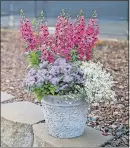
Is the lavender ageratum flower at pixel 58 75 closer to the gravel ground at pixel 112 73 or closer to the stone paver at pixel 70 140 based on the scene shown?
the stone paver at pixel 70 140

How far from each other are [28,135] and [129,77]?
1.77 m

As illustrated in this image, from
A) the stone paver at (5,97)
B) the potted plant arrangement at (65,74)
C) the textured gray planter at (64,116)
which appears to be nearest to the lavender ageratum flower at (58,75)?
the potted plant arrangement at (65,74)

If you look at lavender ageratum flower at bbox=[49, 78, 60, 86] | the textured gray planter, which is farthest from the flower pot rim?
lavender ageratum flower at bbox=[49, 78, 60, 86]

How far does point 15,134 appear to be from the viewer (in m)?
2.77

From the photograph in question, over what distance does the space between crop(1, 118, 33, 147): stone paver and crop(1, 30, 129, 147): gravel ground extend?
495mm

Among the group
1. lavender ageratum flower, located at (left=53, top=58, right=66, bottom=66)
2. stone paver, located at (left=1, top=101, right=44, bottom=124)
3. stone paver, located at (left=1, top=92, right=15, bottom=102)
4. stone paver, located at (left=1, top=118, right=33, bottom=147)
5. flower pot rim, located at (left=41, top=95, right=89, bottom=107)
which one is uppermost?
lavender ageratum flower, located at (left=53, top=58, right=66, bottom=66)

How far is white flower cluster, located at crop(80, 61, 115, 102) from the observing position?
2.21 meters

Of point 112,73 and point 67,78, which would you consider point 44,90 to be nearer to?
point 67,78

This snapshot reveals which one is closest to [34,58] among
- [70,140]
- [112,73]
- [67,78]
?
[67,78]

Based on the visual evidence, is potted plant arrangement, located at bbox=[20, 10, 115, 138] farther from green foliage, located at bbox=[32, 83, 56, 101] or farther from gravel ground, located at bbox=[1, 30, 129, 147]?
gravel ground, located at bbox=[1, 30, 129, 147]

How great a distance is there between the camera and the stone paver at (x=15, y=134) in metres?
2.64

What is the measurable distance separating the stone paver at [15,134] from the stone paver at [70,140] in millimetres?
115

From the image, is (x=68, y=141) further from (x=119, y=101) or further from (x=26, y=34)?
(x=119, y=101)

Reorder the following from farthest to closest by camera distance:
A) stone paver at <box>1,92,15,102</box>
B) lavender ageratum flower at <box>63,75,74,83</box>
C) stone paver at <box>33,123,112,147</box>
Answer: stone paver at <box>1,92,15,102</box> < stone paver at <box>33,123,112,147</box> < lavender ageratum flower at <box>63,75,74,83</box>
